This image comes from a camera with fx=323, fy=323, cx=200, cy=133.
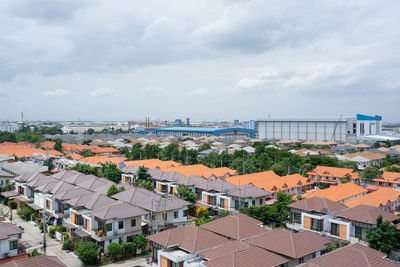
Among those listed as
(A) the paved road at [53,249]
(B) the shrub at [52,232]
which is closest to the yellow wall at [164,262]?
(A) the paved road at [53,249]

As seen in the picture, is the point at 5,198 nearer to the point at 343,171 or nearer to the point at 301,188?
the point at 301,188

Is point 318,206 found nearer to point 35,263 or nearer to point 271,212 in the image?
point 271,212

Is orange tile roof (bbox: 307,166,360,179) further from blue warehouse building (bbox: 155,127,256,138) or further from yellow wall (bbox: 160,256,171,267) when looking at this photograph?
blue warehouse building (bbox: 155,127,256,138)

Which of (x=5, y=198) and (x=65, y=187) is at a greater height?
(x=65, y=187)

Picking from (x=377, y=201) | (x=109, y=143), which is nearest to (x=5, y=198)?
(x=377, y=201)

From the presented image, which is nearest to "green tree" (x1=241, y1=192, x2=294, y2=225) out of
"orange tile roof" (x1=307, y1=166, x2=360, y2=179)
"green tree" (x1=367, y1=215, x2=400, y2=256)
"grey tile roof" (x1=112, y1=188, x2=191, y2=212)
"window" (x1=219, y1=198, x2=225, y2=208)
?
"window" (x1=219, y1=198, x2=225, y2=208)
